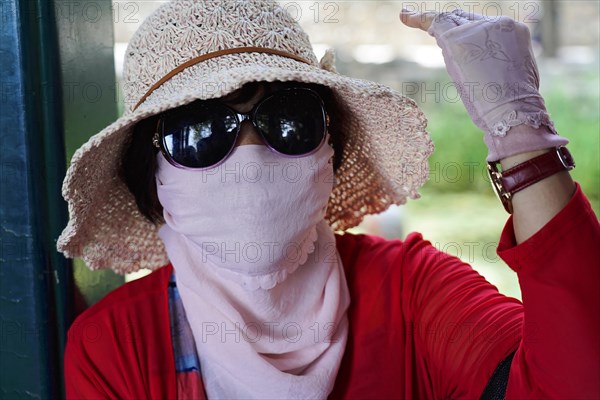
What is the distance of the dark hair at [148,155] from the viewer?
1597 millimetres

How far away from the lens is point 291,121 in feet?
4.84

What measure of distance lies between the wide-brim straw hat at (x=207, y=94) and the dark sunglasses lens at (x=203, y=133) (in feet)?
0.20

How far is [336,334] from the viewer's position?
1.65 meters

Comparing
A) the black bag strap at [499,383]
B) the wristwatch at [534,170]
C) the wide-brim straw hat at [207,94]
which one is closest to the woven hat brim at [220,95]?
the wide-brim straw hat at [207,94]

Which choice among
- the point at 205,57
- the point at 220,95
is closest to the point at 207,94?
the point at 220,95

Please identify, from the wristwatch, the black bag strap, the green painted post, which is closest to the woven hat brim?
the green painted post

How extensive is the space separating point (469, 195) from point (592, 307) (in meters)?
6.84

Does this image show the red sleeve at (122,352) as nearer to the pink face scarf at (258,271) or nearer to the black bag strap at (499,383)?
the pink face scarf at (258,271)

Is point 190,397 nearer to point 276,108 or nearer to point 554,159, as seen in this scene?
point 276,108

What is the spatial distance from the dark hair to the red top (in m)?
0.18

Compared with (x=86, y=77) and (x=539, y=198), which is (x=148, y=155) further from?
(x=539, y=198)

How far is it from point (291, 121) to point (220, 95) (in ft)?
0.63

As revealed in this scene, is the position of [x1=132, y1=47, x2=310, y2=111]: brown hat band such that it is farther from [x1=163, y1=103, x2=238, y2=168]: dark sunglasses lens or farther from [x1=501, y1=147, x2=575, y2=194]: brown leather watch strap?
[x1=501, y1=147, x2=575, y2=194]: brown leather watch strap

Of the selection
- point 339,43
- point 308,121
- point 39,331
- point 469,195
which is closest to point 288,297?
point 308,121
